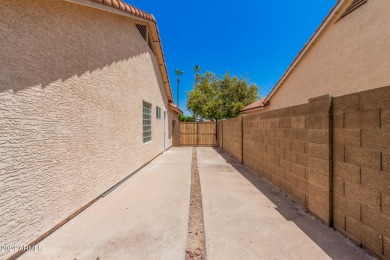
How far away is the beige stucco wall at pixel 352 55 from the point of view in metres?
4.76

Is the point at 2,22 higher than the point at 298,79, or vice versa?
the point at 298,79

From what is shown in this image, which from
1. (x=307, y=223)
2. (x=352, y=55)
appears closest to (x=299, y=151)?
(x=307, y=223)

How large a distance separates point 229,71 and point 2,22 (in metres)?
25.0

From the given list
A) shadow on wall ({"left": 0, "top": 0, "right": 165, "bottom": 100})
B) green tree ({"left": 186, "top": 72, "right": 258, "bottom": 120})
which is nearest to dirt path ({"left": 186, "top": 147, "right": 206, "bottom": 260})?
shadow on wall ({"left": 0, "top": 0, "right": 165, "bottom": 100})

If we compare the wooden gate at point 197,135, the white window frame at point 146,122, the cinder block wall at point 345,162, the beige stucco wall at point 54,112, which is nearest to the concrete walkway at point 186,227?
the cinder block wall at point 345,162

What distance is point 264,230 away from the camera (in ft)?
9.66

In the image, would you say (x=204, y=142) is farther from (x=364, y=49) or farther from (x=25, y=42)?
(x=25, y=42)

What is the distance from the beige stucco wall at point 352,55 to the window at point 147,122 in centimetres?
708

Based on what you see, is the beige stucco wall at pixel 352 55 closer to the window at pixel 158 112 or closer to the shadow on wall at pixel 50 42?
the shadow on wall at pixel 50 42

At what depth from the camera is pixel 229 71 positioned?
82.9ft

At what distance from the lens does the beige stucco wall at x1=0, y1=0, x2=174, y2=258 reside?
237 centimetres

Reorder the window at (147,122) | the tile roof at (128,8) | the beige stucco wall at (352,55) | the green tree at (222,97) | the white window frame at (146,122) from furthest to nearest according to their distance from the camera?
the green tree at (222,97), the window at (147,122), the white window frame at (146,122), the beige stucco wall at (352,55), the tile roof at (128,8)

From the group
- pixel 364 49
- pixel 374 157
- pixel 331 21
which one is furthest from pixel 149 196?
pixel 331 21

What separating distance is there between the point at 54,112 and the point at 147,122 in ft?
18.6
